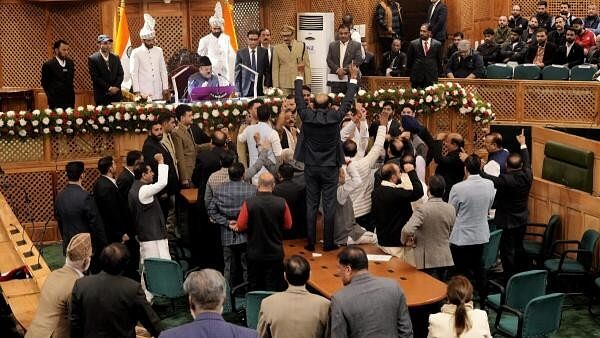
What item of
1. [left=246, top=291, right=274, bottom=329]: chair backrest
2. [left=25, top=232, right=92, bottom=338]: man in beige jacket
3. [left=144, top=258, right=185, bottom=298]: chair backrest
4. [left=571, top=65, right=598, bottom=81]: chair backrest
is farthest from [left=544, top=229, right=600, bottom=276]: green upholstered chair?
[left=571, top=65, right=598, bottom=81]: chair backrest

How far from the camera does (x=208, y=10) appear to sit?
18.1 metres

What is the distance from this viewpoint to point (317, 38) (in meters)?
19.3

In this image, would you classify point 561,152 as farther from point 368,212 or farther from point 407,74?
point 407,74

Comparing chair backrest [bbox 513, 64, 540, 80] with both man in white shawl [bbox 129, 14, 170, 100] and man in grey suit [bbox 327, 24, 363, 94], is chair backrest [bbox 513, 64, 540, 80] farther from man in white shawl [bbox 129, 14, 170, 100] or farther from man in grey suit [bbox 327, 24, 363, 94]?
man in white shawl [bbox 129, 14, 170, 100]

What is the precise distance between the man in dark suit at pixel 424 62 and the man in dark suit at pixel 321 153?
20.4 ft

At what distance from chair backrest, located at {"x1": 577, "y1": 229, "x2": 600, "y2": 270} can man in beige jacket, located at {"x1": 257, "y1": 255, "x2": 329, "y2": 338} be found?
16.1 feet

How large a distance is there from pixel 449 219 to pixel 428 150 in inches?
126

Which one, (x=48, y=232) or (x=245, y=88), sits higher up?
(x=245, y=88)

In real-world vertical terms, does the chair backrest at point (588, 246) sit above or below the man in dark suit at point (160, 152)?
below

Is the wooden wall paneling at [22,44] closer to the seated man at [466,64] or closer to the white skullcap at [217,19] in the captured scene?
the white skullcap at [217,19]

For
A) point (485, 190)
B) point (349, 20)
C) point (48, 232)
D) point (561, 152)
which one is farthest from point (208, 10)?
point (485, 190)

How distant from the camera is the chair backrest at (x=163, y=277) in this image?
10070mm

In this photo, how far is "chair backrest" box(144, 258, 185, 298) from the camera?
10.1 meters

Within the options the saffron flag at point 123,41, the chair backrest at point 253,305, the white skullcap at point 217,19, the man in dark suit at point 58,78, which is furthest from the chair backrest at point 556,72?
the chair backrest at point 253,305
